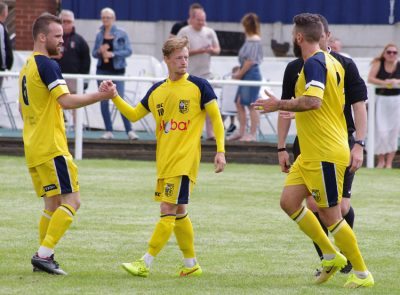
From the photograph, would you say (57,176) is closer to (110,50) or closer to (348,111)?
(348,111)

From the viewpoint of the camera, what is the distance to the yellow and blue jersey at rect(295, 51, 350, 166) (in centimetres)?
825

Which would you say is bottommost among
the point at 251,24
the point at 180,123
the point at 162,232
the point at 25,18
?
the point at 25,18

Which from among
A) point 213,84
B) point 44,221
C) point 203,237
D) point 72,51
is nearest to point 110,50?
point 72,51

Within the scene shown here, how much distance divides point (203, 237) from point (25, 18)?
46.2ft

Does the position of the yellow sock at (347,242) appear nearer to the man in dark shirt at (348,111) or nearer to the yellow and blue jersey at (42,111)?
the man in dark shirt at (348,111)

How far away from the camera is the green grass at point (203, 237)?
27.8 feet

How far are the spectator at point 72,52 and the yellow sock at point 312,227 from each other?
1056cm

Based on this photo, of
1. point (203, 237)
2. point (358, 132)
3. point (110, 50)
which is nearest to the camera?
point (358, 132)

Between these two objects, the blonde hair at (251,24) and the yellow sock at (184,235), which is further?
the blonde hair at (251,24)

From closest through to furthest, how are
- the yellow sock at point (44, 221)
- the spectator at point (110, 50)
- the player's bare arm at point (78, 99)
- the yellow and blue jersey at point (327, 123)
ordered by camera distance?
1. the yellow and blue jersey at point (327, 123)
2. the player's bare arm at point (78, 99)
3. the yellow sock at point (44, 221)
4. the spectator at point (110, 50)

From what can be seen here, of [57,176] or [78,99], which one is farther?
[57,176]

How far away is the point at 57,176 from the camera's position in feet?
28.9

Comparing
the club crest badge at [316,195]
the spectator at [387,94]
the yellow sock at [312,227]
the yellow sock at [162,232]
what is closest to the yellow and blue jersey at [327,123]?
the club crest badge at [316,195]

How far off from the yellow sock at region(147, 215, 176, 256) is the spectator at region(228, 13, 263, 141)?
9.24m
